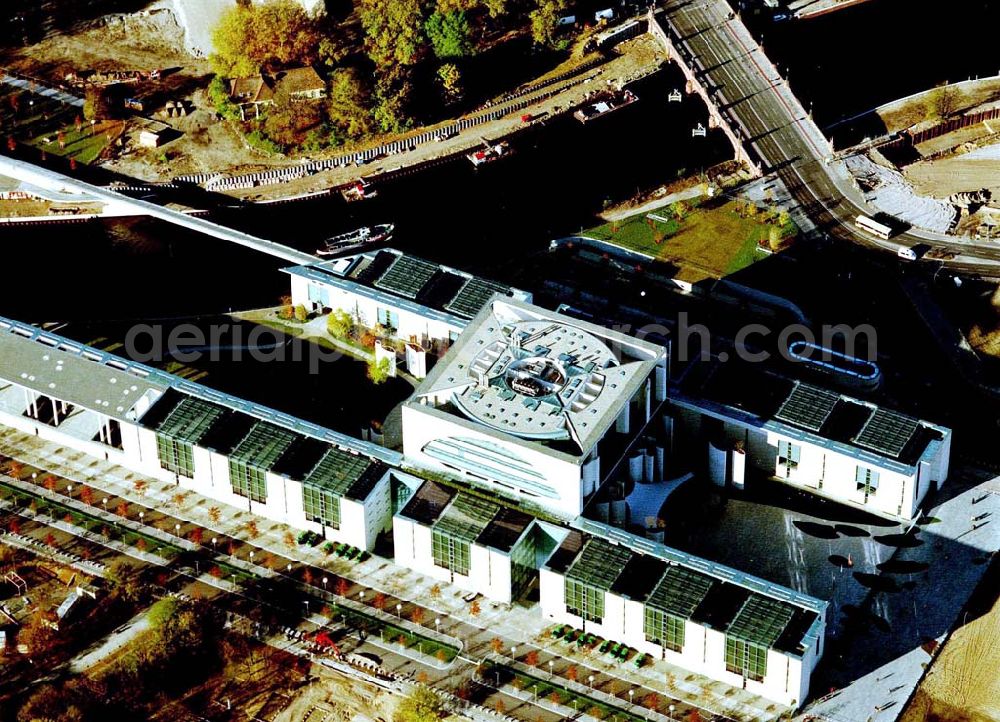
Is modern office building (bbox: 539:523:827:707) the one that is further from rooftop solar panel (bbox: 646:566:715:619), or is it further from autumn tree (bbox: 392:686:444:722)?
autumn tree (bbox: 392:686:444:722)

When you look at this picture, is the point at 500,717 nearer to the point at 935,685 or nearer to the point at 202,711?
the point at 202,711

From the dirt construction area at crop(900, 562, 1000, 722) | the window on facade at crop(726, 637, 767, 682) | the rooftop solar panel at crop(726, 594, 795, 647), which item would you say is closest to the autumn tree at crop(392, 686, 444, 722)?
the window on facade at crop(726, 637, 767, 682)

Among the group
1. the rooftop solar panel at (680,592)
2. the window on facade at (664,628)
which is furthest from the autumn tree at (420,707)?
the rooftop solar panel at (680,592)

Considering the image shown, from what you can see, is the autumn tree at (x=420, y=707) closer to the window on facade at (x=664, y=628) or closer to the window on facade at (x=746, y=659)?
the window on facade at (x=664, y=628)

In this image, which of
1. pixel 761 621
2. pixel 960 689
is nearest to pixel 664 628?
pixel 761 621

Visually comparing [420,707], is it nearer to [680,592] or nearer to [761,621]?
[680,592]

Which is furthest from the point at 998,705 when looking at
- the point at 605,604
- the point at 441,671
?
the point at 441,671
